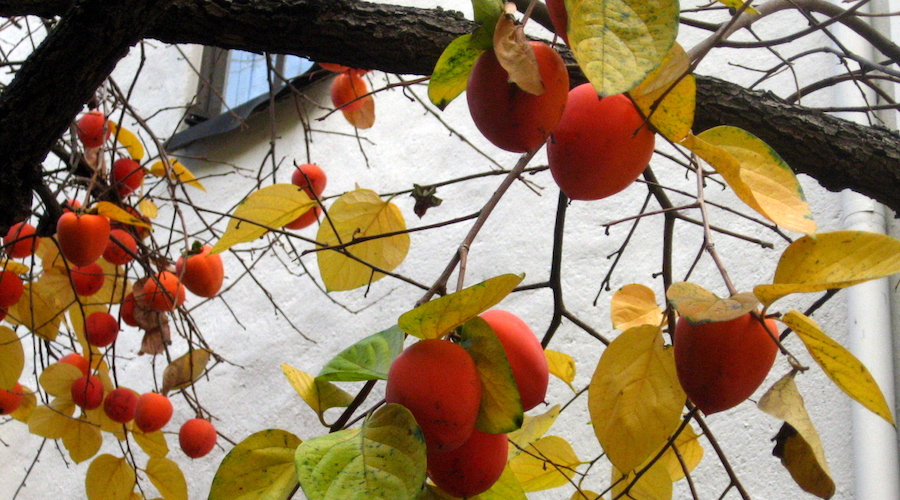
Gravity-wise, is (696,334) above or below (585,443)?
below

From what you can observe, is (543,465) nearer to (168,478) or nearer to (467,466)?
(467,466)

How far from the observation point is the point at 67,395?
105 cm

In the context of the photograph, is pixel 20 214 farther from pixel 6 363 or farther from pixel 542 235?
pixel 542 235

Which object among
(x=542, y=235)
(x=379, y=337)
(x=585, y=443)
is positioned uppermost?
(x=542, y=235)

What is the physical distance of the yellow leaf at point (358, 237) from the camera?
0.67 metres

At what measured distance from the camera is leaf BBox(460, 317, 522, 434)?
36 centimetres

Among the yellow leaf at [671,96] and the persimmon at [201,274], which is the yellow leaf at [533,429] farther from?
the persimmon at [201,274]

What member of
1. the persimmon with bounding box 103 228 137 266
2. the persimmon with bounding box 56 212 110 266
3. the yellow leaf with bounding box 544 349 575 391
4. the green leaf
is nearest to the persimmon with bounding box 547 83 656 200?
the green leaf

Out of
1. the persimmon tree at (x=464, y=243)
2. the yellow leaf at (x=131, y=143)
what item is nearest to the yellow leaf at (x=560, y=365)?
the persimmon tree at (x=464, y=243)

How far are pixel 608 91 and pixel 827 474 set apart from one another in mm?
224

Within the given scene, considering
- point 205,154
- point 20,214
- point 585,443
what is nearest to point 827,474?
point 20,214

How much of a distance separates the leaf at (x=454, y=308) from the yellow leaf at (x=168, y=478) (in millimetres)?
837

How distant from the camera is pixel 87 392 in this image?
39.8 inches

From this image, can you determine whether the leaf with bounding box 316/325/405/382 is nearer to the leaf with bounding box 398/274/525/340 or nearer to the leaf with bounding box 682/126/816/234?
the leaf with bounding box 398/274/525/340
